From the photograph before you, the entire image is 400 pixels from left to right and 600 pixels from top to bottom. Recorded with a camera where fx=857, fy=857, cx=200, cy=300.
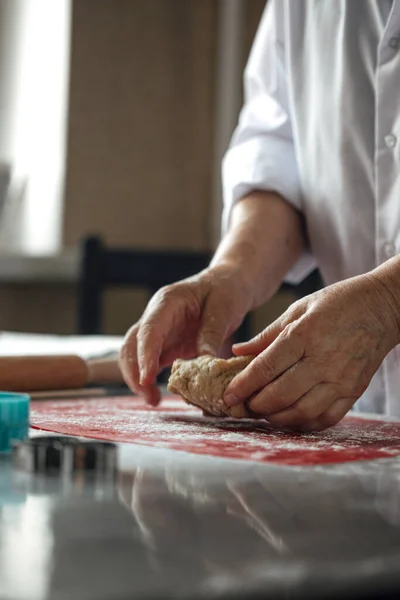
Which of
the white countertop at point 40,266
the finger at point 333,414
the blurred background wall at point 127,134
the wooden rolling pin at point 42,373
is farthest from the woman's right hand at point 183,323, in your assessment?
the blurred background wall at point 127,134

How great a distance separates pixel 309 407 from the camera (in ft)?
3.11

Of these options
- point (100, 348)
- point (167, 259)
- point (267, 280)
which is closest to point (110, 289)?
point (167, 259)

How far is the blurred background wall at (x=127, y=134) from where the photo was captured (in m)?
3.59

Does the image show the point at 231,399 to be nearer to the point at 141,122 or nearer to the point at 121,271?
the point at 121,271


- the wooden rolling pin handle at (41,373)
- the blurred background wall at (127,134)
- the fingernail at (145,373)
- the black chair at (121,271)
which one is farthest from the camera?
the blurred background wall at (127,134)

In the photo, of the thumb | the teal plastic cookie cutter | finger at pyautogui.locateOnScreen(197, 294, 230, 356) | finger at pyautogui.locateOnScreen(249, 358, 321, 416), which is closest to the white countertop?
finger at pyautogui.locateOnScreen(197, 294, 230, 356)

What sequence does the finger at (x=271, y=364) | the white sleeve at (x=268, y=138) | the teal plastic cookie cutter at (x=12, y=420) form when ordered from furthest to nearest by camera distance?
the white sleeve at (x=268, y=138), the finger at (x=271, y=364), the teal plastic cookie cutter at (x=12, y=420)

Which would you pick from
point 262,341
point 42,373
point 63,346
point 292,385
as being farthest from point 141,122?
point 292,385

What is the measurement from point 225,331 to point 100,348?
1.58ft

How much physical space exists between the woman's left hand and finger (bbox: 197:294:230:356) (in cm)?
25

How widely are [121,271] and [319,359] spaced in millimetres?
1891

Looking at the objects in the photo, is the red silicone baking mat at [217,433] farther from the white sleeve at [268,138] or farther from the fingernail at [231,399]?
the white sleeve at [268,138]

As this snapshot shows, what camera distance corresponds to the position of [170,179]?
3.81 meters

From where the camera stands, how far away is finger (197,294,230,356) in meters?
1.24
